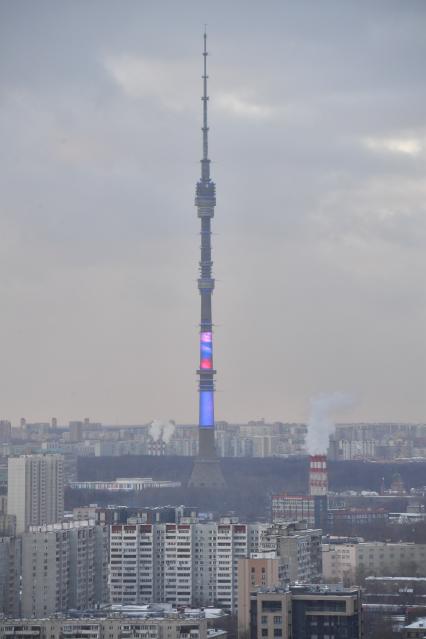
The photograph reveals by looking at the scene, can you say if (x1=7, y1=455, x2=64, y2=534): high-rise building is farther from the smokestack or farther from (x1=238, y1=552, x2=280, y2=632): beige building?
(x1=238, y1=552, x2=280, y2=632): beige building

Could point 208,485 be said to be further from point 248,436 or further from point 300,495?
point 248,436

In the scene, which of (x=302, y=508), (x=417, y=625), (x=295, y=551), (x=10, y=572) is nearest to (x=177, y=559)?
(x=295, y=551)

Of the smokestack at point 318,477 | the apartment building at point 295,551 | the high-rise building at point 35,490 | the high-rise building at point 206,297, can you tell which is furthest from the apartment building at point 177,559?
the high-rise building at point 206,297

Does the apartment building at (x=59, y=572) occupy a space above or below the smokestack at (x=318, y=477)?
below

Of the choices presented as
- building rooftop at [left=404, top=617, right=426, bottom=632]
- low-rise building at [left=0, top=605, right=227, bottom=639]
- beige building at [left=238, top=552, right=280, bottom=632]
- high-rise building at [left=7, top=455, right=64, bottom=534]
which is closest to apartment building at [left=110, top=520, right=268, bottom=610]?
beige building at [left=238, top=552, right=280, bottom=632]

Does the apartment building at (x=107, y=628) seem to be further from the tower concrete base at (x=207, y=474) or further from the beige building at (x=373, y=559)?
the tower concrete base at (x=207, y=474)

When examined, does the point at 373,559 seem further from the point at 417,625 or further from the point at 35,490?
the point at 417,625
